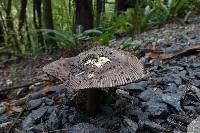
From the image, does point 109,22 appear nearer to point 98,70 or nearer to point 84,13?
point 84,13

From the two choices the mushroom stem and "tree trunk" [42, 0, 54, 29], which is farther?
"tree trunk" [42, 0, 54, 29]

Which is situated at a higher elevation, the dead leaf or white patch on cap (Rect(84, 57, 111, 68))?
white patch on cap (Rect(84, 57, 111, 68))

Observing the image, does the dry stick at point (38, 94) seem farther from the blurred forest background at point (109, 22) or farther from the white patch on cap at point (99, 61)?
the blurred forest background at point (109, 22)

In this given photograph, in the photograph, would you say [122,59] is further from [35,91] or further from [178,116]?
[35,91]

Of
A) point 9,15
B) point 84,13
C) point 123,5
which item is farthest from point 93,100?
point 9,15

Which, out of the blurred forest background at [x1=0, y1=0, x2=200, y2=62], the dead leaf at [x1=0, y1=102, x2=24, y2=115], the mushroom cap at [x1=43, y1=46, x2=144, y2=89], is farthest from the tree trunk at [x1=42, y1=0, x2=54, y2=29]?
the mushroom cap at [x1=43, y1=46, x2=144, y2=89]

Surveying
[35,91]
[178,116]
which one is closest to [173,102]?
[178,116]

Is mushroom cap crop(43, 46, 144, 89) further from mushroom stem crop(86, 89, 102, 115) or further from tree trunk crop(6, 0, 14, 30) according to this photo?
tree trunk crop(6, 0, 14, 30)
